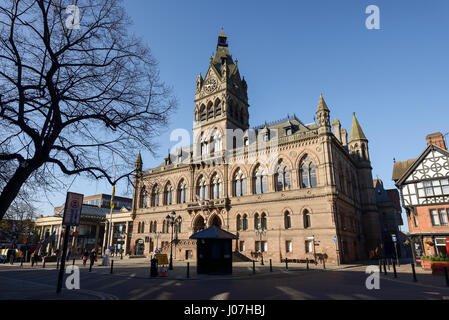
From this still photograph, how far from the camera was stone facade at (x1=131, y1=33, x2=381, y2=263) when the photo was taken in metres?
31.6

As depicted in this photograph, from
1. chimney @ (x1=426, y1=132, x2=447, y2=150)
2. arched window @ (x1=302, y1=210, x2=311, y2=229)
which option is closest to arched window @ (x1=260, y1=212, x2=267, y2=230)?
arched window @ (x1=302, y1=210, x2=311, y2=229)

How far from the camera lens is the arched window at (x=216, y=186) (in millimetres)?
40269

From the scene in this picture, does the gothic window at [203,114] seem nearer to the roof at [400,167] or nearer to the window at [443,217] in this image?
the roof at [400,167]

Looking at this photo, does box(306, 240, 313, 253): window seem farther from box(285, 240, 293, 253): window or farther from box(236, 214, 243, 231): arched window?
box(236, 214, 243, 231): arched window

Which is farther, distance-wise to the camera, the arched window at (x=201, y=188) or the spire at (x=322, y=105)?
the arched window at (x=201, y=188)

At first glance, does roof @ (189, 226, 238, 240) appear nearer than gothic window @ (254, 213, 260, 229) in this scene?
Yes

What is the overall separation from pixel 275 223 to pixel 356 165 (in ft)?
68.7

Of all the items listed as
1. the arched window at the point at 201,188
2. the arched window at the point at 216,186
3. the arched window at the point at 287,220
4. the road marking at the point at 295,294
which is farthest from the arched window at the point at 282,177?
the road marking at the point at 295,294

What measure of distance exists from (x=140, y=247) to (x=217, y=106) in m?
28.1

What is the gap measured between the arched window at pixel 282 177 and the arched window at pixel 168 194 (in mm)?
19219

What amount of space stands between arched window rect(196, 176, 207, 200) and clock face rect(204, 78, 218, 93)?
15.3m

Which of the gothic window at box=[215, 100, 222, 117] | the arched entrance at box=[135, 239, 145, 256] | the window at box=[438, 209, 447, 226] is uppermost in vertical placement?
the gothic window at box=[215, 100, 222, 117]
